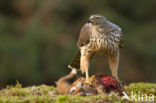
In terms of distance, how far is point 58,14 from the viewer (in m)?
19.4

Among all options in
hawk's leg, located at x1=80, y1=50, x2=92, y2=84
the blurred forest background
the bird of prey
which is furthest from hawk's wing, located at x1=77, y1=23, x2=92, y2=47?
the blurred forest background

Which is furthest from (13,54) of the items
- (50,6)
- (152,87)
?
(152,87)

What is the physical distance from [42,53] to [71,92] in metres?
10.8

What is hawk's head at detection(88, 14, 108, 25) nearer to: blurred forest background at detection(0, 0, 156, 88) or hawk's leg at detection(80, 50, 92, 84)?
hawk's leg at detection(80, 50, 92, 84)

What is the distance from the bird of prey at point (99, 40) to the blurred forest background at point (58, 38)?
8.40 meters

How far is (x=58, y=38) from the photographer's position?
63.6ft

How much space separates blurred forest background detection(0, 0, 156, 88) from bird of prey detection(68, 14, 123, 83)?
8402 mm

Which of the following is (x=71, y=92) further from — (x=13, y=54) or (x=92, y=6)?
(x=92, y=6)

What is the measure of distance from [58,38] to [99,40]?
36.3ft

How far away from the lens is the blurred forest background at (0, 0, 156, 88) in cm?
1802

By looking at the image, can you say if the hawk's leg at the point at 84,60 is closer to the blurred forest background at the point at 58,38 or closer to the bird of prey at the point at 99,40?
the bird of prey at the point at 99,40

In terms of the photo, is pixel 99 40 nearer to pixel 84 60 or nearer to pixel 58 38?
pixel 84 60

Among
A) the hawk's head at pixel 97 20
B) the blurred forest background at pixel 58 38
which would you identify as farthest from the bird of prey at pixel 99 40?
the blurred forest background at pixel 58 38

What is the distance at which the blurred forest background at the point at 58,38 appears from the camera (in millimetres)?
18016
